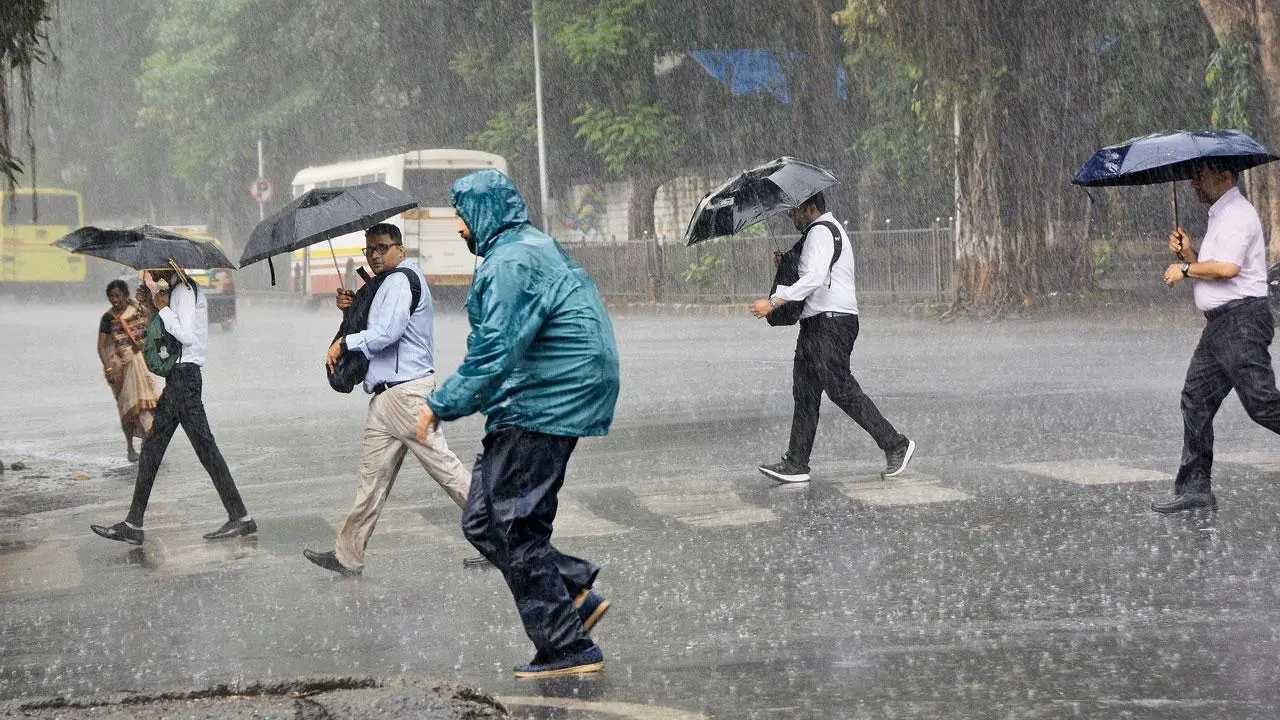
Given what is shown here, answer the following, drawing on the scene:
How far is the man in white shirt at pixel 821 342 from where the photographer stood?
1052 centimetres

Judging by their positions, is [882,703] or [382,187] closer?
[882,703]

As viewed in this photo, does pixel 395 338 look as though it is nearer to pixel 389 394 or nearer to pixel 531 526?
pixel 389 394

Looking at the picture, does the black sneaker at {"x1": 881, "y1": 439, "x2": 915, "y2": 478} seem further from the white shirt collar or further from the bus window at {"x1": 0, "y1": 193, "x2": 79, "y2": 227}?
the bus window at {"x1": 0, "y1": 193, "x2": 79, "y2": 227}

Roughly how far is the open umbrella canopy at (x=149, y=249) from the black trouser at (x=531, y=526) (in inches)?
162

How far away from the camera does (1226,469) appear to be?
10492 millimetres

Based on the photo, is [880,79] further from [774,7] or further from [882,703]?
[882,703]

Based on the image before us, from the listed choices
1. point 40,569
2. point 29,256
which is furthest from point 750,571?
point 29,256

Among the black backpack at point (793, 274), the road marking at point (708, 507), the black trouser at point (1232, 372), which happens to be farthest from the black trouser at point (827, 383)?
the black trouser at point (1232, 372)

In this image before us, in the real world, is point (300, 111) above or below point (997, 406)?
above

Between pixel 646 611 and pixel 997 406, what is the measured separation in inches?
322

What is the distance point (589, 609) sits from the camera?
622 centimetres

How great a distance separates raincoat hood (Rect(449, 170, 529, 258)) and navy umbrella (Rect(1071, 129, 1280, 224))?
3681 mm

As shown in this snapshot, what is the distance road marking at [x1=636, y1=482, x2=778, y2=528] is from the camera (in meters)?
9.40

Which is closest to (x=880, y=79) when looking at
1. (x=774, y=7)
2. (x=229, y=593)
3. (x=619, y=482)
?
(x=774, y=7)
